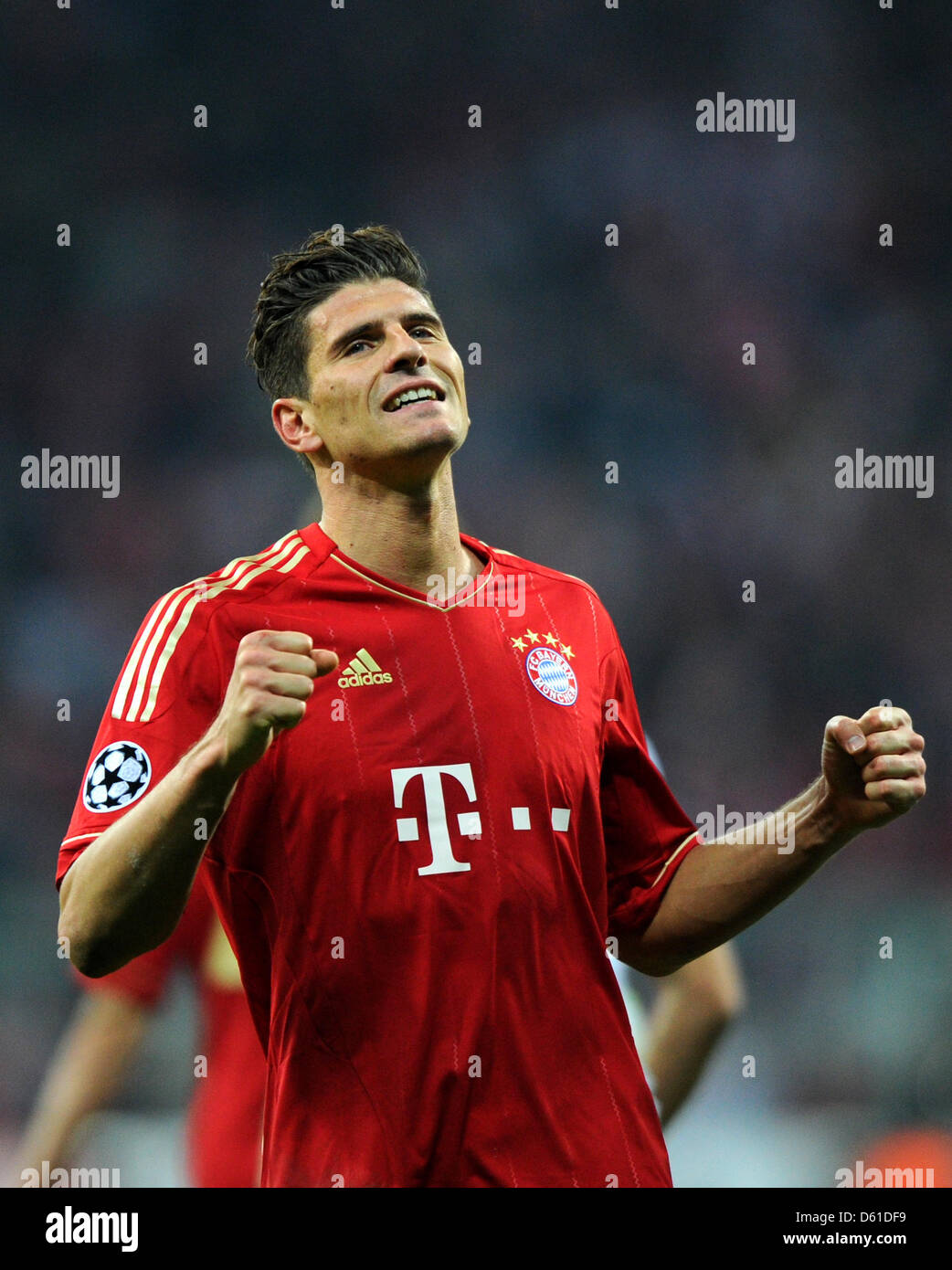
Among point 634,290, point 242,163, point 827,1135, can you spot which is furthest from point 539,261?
point 827,1135

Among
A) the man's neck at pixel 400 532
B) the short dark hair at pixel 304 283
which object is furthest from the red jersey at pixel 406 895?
the short dark hair at pixel 304 283

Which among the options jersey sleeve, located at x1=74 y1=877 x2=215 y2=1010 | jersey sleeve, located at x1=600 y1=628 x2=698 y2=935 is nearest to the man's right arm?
jersey sleeve, located at x1=600 y1=628 x2=698 y2=935

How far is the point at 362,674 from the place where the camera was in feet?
9.09

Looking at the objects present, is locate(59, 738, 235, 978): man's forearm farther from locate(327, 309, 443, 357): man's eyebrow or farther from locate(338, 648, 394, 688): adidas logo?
locate(327, 309, 443, 357): man's eyebrow

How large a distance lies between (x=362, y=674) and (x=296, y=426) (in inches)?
28.9

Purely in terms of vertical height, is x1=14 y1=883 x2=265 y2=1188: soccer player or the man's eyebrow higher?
the man's eyebrow

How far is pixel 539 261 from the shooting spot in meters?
8.16

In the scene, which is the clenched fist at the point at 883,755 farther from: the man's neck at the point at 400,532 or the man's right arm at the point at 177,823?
the man's right arm at the point at 177,823

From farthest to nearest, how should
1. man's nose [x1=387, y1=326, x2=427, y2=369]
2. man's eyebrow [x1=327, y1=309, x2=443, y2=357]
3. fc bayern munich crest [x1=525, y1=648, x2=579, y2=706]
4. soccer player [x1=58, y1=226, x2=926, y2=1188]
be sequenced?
man's eyebrow [x1=327, y1=309, x2=443, y2=357] → man's nose [x1=387, y1=326, x2=427, y2=369] → fc bayern munich crest [x1=525, y1=648, x2=579, y2=706] → soccer player [x1=58, y1=226, x2=926, y2=1188]

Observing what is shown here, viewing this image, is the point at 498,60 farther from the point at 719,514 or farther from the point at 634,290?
the point at 719,514

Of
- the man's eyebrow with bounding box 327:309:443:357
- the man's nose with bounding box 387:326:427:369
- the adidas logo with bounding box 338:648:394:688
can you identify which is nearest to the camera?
the adidas logo with bounding box 338:648:394:688

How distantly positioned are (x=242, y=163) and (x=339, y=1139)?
6.85m

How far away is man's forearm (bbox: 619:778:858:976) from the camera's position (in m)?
2.81

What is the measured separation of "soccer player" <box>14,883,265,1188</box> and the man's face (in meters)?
1.22
